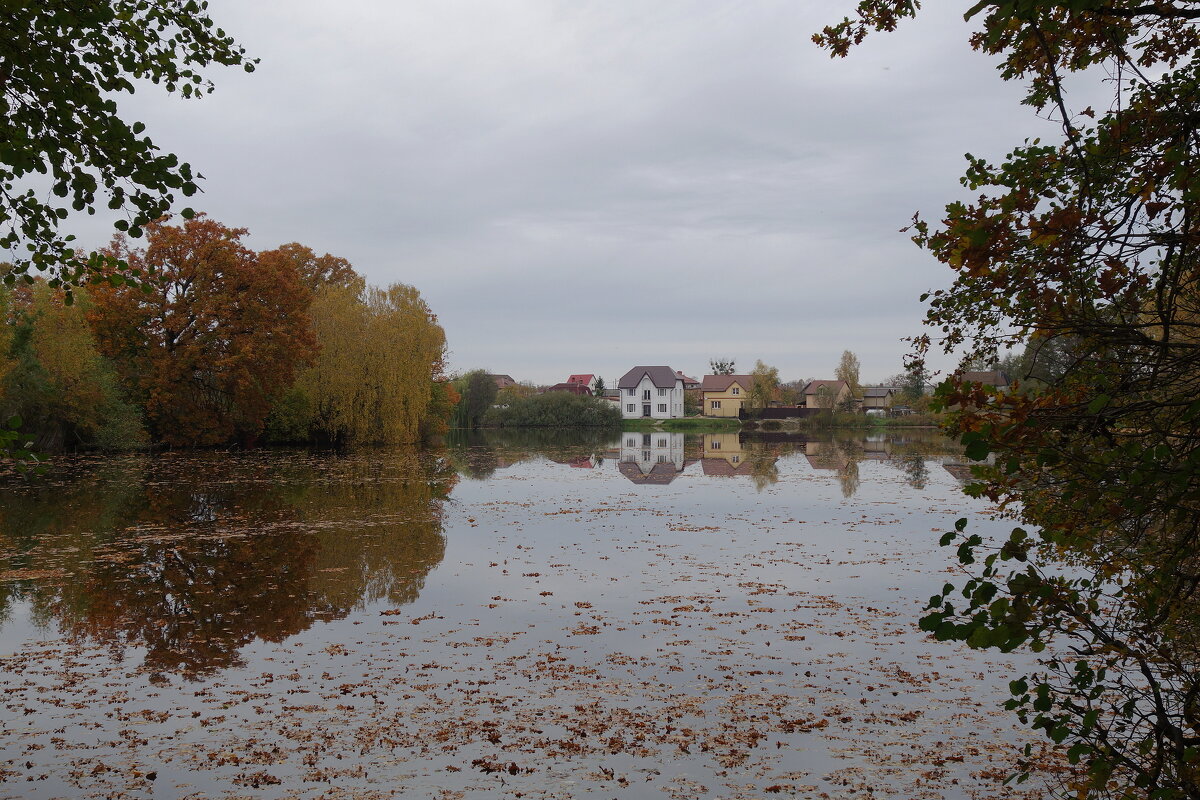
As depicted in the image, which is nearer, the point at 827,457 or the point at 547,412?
the point at 827,457

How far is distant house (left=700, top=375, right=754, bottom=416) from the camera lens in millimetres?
100938

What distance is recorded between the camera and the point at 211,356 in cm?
3472

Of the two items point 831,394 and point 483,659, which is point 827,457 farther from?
point 831,394

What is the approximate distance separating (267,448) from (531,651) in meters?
35.5

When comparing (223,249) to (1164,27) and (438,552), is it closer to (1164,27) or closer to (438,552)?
(438,552)

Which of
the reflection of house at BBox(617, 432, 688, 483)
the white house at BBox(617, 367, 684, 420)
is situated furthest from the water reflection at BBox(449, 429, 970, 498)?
the white house at BBox(617, 367, 684, 420)

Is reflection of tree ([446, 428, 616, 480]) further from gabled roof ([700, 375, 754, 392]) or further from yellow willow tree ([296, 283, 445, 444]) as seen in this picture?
gabled roof ([700, 375, 754, 392])

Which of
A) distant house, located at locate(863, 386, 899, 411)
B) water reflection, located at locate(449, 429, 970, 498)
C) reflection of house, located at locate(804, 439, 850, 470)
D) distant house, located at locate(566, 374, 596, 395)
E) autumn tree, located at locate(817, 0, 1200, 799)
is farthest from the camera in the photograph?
distant house, located at locate(566, 374, 596, 395)

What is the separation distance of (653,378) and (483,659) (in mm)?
93576

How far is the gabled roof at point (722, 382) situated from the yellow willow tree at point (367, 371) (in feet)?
215

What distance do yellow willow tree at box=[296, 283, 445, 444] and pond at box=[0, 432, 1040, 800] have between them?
21842mm

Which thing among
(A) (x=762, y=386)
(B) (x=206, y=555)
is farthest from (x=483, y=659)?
(A) (x=762, y=386)

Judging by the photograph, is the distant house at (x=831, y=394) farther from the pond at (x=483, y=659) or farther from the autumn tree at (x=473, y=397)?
the pond at (x=483, y=659)

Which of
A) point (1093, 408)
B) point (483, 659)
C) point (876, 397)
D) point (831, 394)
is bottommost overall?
point (483, 659)
